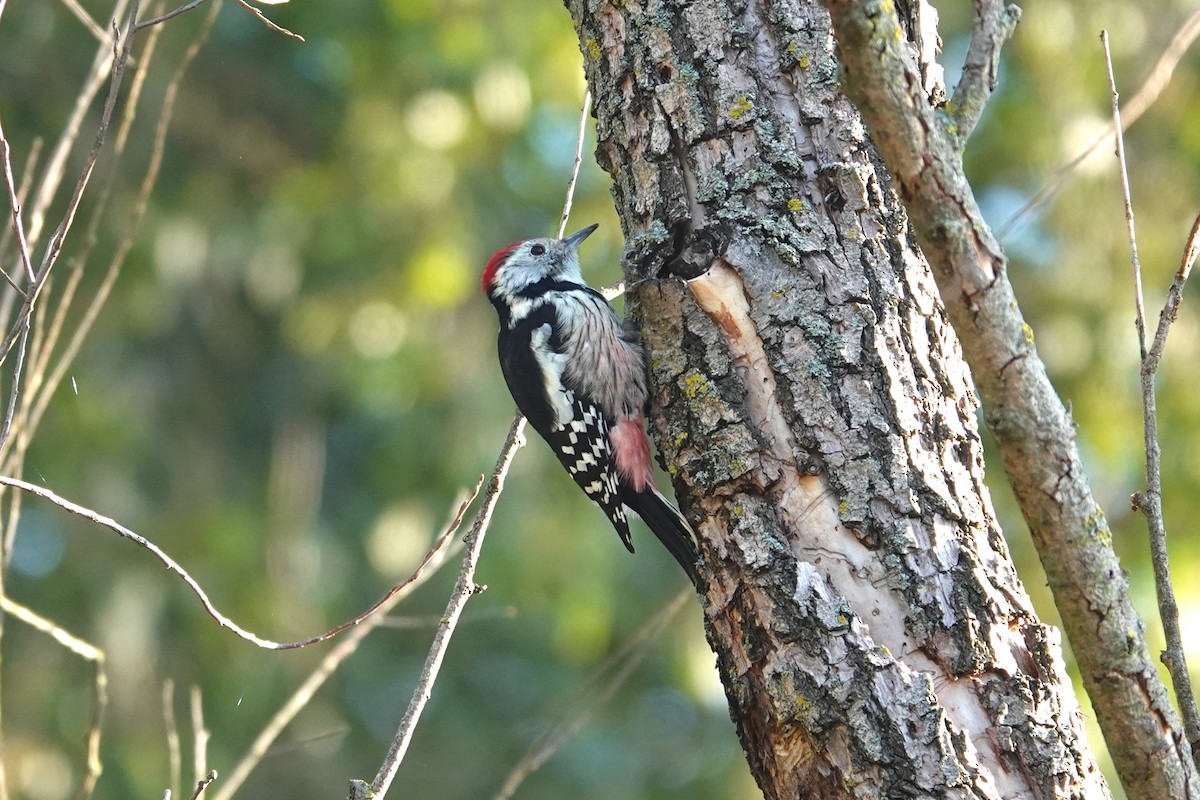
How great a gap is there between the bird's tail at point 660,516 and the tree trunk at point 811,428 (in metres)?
0.71

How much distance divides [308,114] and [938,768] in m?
6.96

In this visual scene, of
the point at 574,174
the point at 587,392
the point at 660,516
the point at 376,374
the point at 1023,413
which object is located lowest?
the point at 1023,413

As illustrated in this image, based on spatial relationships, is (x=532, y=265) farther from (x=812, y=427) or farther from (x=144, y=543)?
(x=144, y=543)

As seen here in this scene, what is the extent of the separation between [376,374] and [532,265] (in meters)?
2.05

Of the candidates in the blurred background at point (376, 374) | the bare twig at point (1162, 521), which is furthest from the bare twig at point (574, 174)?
the blurred background at point (376, 374)

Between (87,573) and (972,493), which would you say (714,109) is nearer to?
(972,493)

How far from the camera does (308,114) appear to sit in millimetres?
7988

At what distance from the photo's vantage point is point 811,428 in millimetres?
2260

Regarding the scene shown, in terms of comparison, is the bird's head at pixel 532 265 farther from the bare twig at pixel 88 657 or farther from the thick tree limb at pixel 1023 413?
the thick tree limb at pixel 1023 413

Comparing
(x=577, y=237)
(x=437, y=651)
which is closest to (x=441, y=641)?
(x=437, y=651)

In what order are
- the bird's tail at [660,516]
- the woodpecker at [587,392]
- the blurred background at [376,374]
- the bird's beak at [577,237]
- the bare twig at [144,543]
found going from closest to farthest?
the bare twig at [144,543], the bird's tail at [660,516], the woodpecker at [587,392], the bird's beak at [577,237], the blurred background at [376,374]

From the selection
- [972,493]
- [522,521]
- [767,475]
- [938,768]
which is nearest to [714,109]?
[767,475]

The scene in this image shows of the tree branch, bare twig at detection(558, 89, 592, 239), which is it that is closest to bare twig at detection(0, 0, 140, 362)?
bare twig at detection(558, 89, 592, 239)

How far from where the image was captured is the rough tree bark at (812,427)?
2.03 m
